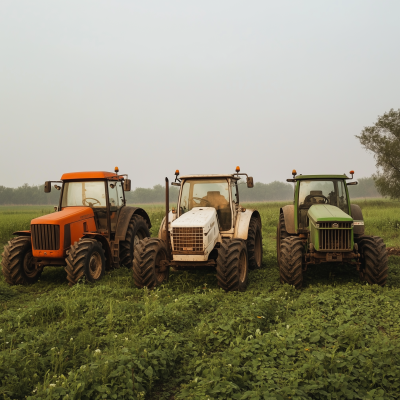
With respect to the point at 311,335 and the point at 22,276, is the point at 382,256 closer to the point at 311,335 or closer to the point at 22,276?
the point at 311,335

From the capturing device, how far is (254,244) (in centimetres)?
846

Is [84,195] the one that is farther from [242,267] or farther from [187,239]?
[242,267]

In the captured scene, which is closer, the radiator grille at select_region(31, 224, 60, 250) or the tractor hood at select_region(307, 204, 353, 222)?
the tractor hood at select_region(307, 204, 353, 222)

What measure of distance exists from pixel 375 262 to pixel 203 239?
323cm

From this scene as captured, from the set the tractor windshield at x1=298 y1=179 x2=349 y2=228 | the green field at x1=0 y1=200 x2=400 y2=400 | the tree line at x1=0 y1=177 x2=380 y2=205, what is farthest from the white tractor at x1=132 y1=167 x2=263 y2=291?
the tree line at x1=0 y1=177 x2=380 y2=205

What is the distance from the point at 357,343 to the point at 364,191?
12491 cm

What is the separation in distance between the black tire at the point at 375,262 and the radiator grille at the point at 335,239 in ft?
1.40

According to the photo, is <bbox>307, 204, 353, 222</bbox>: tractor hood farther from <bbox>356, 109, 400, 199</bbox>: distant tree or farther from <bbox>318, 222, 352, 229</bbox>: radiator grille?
<bbox>356, 109, 400, 199</bbox>: distant tree

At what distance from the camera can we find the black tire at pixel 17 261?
7504 millimetres

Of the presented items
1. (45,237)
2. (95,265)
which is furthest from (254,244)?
(45,237)

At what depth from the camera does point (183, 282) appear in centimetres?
745

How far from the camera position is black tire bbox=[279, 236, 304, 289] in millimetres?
6809

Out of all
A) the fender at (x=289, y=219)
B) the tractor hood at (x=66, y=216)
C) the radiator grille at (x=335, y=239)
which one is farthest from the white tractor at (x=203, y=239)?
the tractor hood at (x=66, y=216)

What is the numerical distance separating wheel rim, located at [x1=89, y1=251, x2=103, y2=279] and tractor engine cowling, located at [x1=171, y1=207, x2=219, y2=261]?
183cm
